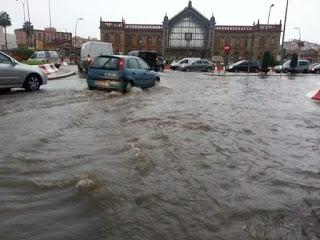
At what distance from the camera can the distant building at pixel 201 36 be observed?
91.9m

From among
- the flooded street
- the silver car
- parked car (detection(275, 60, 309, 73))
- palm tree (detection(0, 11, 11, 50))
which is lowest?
parked car (detection(275, 60, 309, 73))

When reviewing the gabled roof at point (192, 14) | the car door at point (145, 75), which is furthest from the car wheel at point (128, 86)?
the gabled roof at point (192, 14)

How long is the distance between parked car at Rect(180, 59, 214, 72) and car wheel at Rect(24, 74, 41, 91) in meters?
35.0

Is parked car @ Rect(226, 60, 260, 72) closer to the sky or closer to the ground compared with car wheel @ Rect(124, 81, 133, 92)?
closer to the ground

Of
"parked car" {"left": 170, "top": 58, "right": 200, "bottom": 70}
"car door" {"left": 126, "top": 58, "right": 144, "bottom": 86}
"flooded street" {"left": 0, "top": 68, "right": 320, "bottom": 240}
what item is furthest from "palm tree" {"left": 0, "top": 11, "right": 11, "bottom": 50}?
"flooded street" {"left": 0, "top": 68, "right": 320, "bottom": 240}

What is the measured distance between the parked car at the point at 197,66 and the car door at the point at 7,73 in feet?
118

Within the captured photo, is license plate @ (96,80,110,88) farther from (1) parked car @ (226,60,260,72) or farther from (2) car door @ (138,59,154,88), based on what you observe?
(1) parked car @ (226,60,260,72)

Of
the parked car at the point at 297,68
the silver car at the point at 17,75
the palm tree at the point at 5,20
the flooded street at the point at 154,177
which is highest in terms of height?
the palm tree at the point at 5,20

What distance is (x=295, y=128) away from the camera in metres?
9.64

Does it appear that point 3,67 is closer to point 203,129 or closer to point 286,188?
point 203,129

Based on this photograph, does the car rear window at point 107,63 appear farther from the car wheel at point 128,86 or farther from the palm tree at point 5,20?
the palm tree at point 5,20

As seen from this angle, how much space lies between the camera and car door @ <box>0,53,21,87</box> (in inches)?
538

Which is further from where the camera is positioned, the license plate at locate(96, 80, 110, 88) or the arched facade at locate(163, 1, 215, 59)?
the arched facade at locate(163, 1, 215, 59)

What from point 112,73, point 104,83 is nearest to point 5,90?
point 104,83
